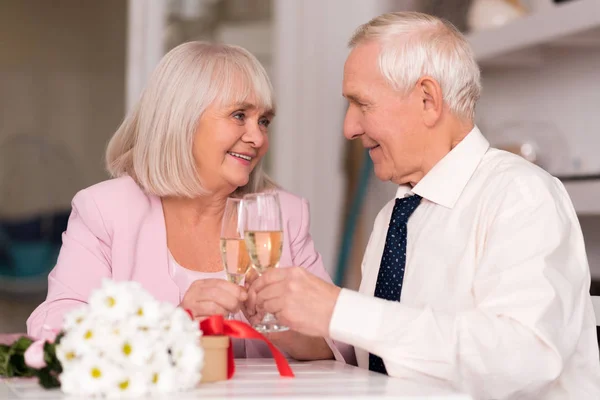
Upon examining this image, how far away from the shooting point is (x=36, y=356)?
1294mm

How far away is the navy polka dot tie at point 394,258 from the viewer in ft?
6.07

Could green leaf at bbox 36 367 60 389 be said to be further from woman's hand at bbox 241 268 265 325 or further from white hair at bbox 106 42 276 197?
white hair at bbox 106 42 276 197

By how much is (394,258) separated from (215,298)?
432 millimetres

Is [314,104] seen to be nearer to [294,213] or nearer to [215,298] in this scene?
[294,213]

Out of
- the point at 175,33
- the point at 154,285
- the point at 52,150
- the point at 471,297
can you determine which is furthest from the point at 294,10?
the point at 471,297

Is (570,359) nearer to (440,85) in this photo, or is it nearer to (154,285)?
(440,85)

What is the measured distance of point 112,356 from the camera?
3.94ft

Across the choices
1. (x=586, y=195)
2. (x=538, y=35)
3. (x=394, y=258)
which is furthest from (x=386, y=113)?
(x=538, y=35)

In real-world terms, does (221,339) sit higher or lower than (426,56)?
lower

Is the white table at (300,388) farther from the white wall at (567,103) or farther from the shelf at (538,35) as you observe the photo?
the white wall at (567,103)

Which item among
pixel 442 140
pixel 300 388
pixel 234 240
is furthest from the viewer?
pixel 442 140

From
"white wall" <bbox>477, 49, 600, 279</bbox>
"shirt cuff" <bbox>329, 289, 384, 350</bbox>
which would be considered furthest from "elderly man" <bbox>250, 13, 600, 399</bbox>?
"white wall" <bbox>477, 49, 600, 279</bbox>

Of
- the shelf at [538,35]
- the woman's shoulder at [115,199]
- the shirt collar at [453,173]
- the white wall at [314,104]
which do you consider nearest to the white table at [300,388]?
the shirt collar at [453,173]

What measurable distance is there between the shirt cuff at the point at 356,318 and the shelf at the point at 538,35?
166 centimetres
